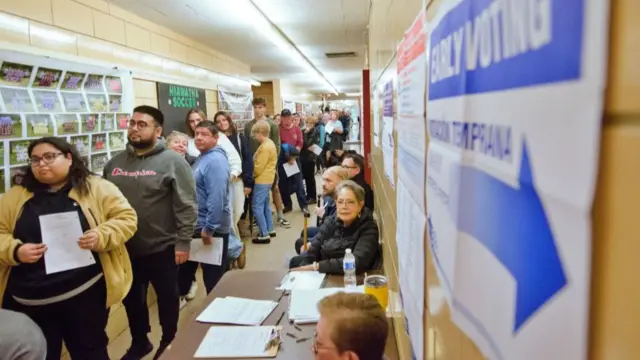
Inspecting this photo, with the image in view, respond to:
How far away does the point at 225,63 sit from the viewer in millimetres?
6504

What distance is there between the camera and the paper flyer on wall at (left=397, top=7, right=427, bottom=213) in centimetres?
82

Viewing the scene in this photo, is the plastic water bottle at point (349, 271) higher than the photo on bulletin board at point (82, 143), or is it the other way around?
the photo on bulletin board at point (82, 143)

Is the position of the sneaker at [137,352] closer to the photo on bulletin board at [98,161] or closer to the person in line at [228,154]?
the person in line at [228,154]

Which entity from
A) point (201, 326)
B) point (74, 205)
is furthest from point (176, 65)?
point (201, 326)

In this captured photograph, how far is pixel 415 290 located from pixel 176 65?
441 centimetres

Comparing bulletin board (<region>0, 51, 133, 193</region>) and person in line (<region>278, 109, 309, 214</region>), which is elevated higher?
bulletin board (<region>0, 51, 133, 193</region>)

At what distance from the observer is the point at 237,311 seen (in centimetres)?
187

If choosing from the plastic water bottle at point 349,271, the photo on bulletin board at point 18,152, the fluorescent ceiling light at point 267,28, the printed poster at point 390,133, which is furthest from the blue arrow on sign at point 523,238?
the fluorescent ceiling light at point 267,28

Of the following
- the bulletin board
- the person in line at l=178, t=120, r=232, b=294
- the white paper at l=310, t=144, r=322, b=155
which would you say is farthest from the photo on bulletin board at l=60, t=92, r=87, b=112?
the white paper at l=310, t=144, r=322, b=155

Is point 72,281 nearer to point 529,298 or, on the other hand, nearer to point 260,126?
point 529,298

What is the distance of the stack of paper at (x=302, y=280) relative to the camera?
2107 millimetres

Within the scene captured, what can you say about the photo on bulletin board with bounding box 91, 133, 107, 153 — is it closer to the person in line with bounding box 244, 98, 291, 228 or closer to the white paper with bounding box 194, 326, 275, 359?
the person in line with bounding box 244, 98, 291, 228

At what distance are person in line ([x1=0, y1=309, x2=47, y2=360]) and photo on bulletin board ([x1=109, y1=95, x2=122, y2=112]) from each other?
198 centimetres

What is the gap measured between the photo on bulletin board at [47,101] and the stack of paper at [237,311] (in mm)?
1709
